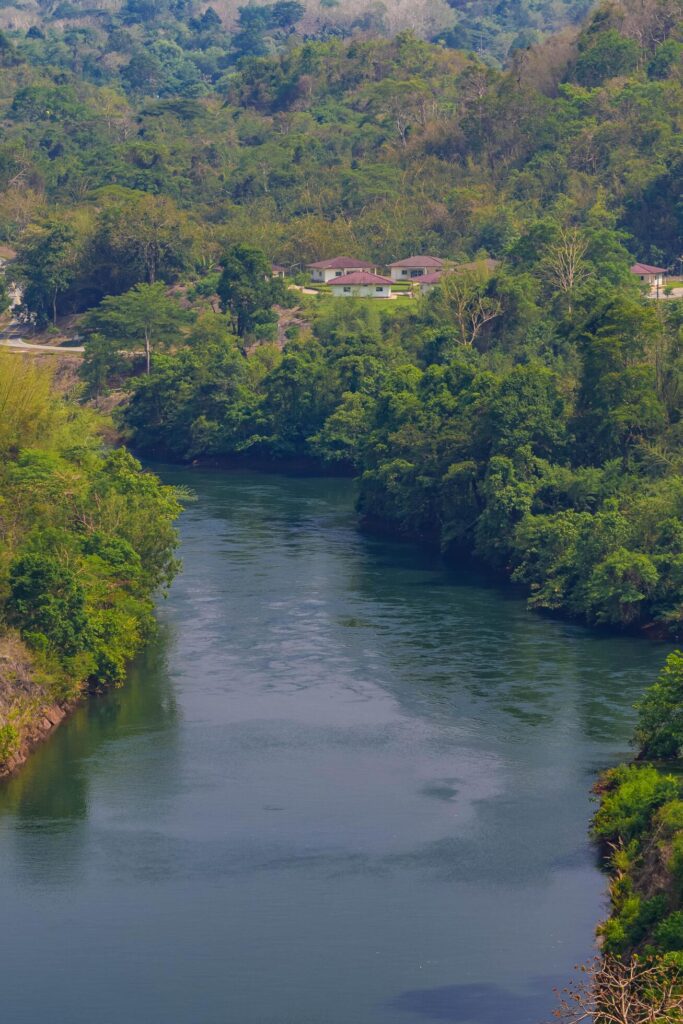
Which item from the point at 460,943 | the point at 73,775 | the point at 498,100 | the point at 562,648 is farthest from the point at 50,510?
the point at 498,100

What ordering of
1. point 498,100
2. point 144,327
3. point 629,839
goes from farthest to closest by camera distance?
point 498,100, point 144,327, point 629,839

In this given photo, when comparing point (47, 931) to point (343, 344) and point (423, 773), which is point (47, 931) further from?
point (343, 344)

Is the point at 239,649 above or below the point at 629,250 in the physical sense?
below

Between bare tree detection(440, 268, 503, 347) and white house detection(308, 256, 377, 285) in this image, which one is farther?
white house detection(308, 256, 377, 285)

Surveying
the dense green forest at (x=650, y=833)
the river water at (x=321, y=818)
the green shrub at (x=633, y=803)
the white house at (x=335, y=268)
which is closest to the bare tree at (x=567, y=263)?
the white house at (x=335, y=268)

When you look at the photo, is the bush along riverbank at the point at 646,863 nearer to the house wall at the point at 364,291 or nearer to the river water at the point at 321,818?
the river water at the point at 321,818

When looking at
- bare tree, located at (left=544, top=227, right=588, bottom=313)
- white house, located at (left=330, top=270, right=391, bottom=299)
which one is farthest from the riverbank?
white house, located at (left=330, top=270, right=391, bottom=299)

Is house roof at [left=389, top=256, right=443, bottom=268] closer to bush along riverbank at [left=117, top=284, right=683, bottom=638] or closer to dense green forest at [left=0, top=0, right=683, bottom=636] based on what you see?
dense green forest at [left=0, top=0, right=683, bottom=636]
